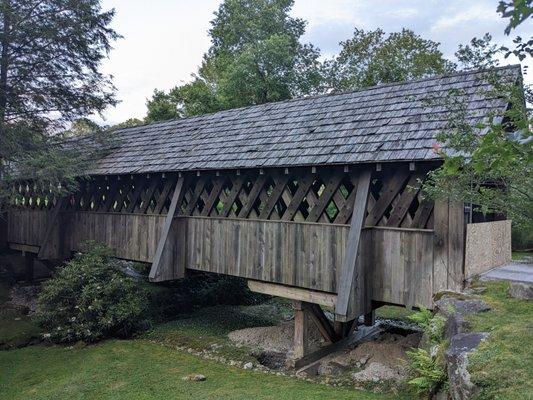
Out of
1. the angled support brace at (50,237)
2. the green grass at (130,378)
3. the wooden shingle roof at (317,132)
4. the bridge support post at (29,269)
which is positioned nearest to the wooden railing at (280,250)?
the angled support brace at (50,237)

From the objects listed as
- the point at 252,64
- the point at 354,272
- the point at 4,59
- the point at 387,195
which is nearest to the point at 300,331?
the point at 354,272

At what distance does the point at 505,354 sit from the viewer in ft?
12.3

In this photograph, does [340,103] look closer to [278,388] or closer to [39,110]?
[278,388]

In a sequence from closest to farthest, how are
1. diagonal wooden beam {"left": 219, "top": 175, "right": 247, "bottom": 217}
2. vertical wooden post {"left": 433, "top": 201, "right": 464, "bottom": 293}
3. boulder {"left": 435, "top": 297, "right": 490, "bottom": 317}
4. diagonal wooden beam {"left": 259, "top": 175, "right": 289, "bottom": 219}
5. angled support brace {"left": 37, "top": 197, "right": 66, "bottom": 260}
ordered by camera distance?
boulder {"left": 435, "top": 297, "right": 490, "bottom": 317} < vertical wooden post {"left": 433, "top": 201, "right": 464, "bottom": 293} < diagonal wooden beam {"left": 259, "top": 175, "right": 289, "bottom": 219} < diagonal wooden beam {"left": 219, "top": 175, "right": 247, "bottom": 217} < angled support brace {"left": 37, "top": 197, "right": 66, "bottom": 260}

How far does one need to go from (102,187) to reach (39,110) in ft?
9.47

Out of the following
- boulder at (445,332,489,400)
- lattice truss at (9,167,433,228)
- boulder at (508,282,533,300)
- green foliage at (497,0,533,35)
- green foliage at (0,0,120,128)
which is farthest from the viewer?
green foliage at (0,0,120,128)

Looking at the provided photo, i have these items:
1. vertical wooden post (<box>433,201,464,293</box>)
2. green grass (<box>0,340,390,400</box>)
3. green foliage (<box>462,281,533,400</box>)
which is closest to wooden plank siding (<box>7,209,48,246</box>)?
green grass (<box>0,340,390,400</box>)

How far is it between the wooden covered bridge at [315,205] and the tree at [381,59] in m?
13.3

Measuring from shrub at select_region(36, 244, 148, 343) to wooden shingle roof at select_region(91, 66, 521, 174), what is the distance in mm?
2884

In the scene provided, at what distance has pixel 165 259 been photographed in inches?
404

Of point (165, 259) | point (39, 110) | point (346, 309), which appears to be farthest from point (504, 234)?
point (39, 110)

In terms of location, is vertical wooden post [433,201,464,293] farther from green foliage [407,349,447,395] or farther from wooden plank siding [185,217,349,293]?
green foliage [407,349,447,395]

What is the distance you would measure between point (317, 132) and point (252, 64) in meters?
16.2

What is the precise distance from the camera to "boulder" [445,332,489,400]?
3.57 meters
